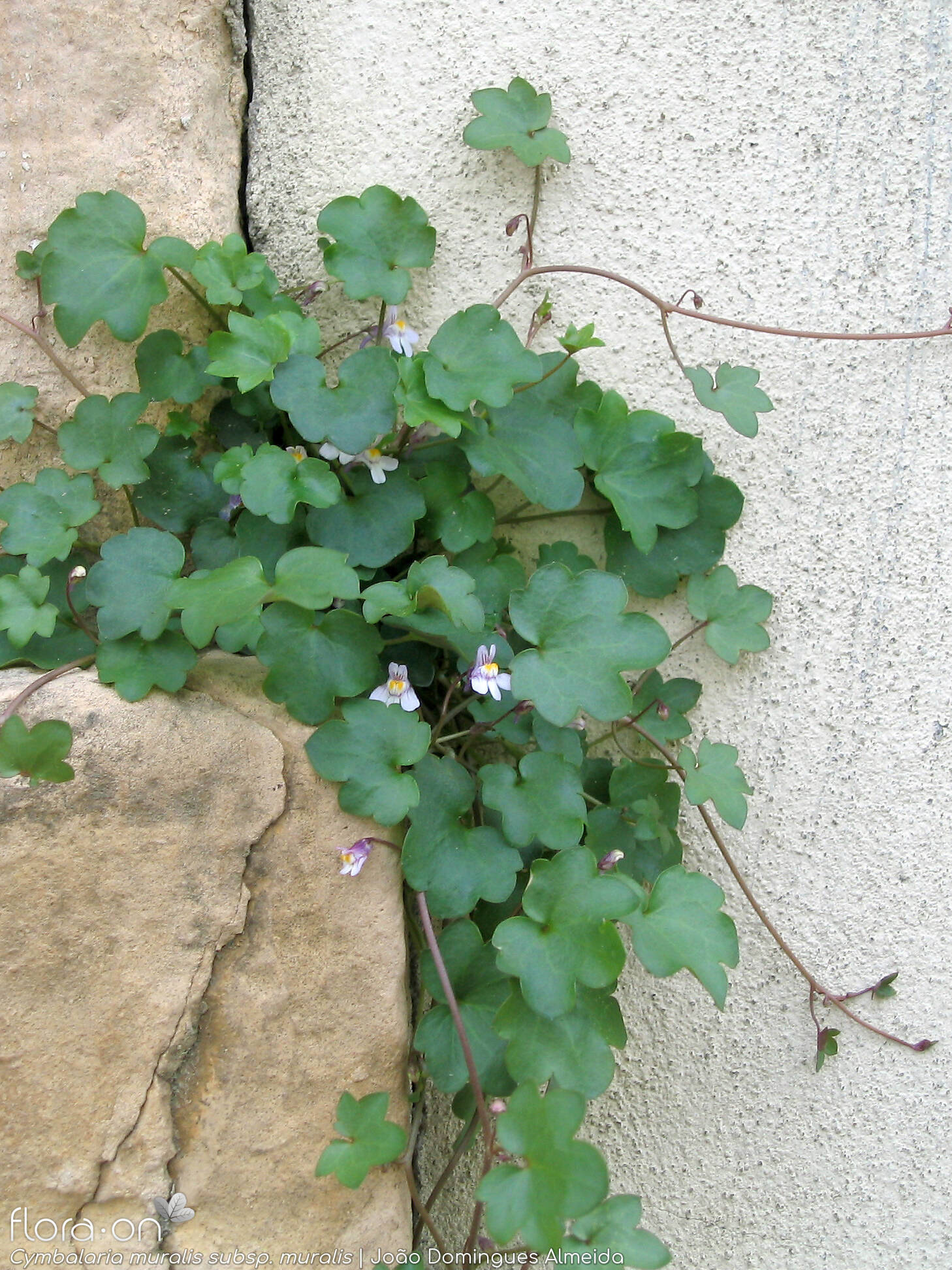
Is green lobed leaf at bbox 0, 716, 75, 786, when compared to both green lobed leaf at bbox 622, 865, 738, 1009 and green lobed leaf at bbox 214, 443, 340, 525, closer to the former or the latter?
green lobed leaf at bbox 214, 443, 340, 525

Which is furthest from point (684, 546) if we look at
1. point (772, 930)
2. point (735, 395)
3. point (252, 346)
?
point (252, 346)

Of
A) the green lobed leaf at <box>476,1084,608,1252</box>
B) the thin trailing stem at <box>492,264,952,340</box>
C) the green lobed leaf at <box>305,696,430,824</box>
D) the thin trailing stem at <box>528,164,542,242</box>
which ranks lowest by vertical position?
the green lobed leaf at <box>476,1084,608,1252</box>

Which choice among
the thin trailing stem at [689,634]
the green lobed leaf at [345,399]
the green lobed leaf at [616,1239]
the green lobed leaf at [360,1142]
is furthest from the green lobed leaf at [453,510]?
the green lobed leaf at [616,1239]

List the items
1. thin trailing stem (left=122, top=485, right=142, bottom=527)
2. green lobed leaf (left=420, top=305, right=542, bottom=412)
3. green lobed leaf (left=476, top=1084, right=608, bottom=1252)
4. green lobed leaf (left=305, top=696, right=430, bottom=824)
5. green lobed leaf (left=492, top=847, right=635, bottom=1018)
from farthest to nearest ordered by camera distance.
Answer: thin trailing stem (left=122, top=485, right=142, bottom=527) < green lobed leaf (left=420, top=305, right=542, bottom=412) < green lobed leaf (left=305, top=696, right=430, bottom=824) < green lobed leaf (left=492, top=847, right=635, bottom=1018) < green lobed leaf (left=476, top=1084, right=608, bottom=1252)

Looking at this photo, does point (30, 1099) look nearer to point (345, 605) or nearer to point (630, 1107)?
point (345, 605)

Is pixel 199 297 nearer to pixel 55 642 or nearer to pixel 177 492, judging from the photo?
pixel 177 492

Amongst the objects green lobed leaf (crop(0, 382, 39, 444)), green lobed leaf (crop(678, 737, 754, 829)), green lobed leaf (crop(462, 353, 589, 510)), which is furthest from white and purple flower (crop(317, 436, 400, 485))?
green lobed leaf (crop(678, 737, 754, 829))

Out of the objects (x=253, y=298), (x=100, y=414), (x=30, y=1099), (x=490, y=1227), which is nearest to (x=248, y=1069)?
(x=30, y=1099)
